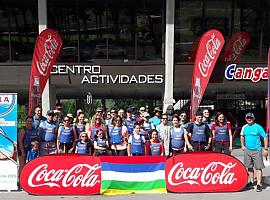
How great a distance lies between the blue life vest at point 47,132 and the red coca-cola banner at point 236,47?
36.8 feet

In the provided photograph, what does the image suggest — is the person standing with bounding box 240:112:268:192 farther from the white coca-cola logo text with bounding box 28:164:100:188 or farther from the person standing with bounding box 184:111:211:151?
the white coca-cola logo text with bounding box 28:164:100:188

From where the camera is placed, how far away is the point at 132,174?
30.7ft

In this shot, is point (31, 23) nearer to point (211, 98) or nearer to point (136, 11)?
point (136, 11)

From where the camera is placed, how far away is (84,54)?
20766 mm

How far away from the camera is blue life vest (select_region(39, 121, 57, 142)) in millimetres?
10586

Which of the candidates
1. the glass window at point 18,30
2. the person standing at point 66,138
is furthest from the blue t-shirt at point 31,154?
the glass window at point 18,30

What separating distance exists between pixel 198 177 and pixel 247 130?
1.52 meters

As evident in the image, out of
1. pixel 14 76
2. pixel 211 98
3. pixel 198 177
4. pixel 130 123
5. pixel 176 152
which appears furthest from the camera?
pixel 211 98

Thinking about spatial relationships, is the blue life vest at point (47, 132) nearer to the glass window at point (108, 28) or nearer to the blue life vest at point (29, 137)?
the blue life vest at point (29, 137)

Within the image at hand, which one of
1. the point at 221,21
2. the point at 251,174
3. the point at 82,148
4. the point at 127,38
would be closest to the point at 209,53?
the point at 221,21

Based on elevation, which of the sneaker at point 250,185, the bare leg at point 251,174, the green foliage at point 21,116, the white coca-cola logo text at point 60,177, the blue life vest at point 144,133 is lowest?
the green foliage at point 21,116

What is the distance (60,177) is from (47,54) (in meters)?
8.45

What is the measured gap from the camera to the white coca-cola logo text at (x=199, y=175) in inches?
372

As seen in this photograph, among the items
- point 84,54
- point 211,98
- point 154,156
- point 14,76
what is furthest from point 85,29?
point 154,156
